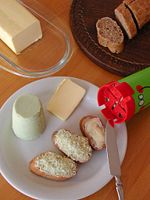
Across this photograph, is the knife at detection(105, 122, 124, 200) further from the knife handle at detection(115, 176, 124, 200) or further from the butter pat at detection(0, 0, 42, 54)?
the butter pat at detection(0, 0, 42, 54)

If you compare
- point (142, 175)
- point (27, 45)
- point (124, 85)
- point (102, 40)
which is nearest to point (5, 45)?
point (27, 45)

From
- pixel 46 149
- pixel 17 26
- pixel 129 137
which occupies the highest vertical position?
pixel 17 26

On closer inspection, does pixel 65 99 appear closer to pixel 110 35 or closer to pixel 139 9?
pixel 110 35

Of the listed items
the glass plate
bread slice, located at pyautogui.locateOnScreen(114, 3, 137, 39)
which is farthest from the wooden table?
bread slice, located at pyautogui.locateOnScreen(114, 3, 137, 39)

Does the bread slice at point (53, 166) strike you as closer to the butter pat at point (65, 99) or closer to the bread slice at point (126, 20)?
the butter pat at point (65, 99)

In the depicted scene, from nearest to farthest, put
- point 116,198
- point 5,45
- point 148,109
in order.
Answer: point 116,198
point 148,109
point 5,45

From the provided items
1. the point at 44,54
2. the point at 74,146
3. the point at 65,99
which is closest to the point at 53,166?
the point at 74,146

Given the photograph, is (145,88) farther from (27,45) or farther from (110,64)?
(27,45)
